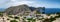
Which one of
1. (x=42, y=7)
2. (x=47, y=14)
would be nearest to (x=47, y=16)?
(x=47, y=14)

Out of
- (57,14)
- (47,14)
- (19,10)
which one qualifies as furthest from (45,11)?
(19,10)

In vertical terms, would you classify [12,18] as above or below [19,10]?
below

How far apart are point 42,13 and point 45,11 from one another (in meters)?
0.45

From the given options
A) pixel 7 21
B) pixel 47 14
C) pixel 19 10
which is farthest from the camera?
pixel 19 10

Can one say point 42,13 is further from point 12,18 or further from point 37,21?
point 12,18

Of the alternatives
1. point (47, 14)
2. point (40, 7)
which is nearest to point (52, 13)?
point (47, 14)

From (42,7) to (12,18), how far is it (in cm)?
207

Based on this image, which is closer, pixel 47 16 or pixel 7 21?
pixel 7 21

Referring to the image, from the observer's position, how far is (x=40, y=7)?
9.07 meters

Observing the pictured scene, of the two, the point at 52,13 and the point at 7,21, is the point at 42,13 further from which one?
the point at 7,21

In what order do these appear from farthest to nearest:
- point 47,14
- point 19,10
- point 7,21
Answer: point 19,10, point 47,14, point 7,21

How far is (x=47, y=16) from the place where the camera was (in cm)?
870

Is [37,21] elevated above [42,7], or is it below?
below

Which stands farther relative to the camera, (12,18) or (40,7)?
(40,7)
